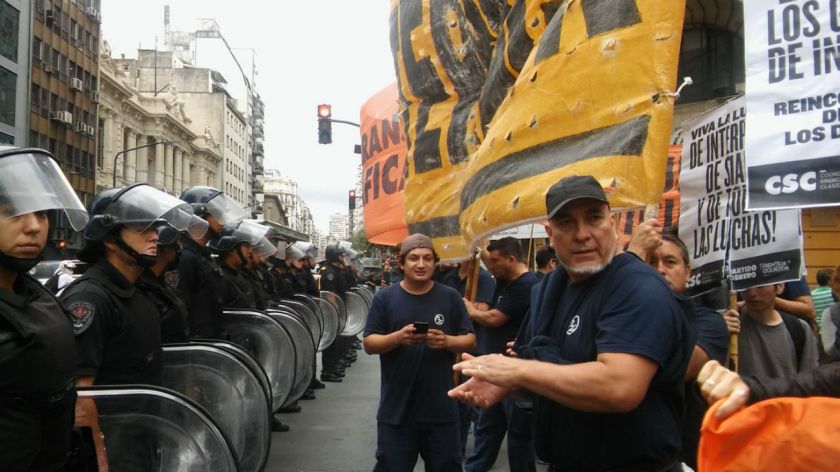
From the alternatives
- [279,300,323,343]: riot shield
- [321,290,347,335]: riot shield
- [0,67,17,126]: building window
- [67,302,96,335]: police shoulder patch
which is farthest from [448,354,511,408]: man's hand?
[0,67,17,126]: building window

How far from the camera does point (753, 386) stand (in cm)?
194

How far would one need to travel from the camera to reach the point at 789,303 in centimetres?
545

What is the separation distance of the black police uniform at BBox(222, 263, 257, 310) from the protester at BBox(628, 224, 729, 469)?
14.0ft

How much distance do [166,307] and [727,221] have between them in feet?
10.7

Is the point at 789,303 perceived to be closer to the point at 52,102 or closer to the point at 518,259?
the point at 518,259

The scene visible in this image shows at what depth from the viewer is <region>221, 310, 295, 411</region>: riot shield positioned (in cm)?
702

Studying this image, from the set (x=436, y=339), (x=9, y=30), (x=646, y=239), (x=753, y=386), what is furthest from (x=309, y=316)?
(x=9, y=30)

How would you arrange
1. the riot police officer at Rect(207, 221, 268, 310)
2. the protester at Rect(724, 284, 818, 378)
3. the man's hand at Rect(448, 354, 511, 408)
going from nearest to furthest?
the man's hand at Rect(448, 354, 511, 408)
the protester at Rect(724, 284, 818, 378)
the riot police officer at Rect(207, 221, 268, 310)

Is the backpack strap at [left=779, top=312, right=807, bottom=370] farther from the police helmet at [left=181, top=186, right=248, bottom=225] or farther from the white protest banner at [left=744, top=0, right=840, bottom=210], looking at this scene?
the police helmet at [left=181, top=186, right=248, bottom=225]

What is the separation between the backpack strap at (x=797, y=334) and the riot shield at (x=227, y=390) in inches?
135

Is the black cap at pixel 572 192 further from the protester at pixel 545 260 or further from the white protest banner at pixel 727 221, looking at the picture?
the protester at pixel 545 260

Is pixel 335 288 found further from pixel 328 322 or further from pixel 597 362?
pixel 597 362

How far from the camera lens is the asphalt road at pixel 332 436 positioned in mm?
6945

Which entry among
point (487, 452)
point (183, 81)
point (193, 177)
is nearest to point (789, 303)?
point (487, 452)
